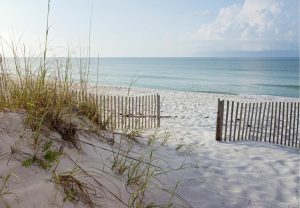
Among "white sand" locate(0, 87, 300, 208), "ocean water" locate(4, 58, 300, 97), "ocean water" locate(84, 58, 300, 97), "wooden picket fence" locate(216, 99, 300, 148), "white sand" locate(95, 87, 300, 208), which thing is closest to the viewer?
"white sand" locate(0, 87, 300, 208)

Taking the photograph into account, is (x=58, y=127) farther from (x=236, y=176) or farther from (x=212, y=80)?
(x=212, y=80)

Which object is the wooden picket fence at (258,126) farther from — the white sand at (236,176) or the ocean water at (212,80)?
the ocean water at (212,80)

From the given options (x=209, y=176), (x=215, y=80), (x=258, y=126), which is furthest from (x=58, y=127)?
(x=215, y=80)

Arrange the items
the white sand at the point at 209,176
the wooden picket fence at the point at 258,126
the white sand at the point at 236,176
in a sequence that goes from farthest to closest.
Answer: the wooden picket fence at the point at 258,126 < the white sand at the point at 236,176 < the white sand at the point at 209,176

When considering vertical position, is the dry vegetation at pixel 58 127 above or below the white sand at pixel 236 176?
above

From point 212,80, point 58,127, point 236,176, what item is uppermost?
point 58,127

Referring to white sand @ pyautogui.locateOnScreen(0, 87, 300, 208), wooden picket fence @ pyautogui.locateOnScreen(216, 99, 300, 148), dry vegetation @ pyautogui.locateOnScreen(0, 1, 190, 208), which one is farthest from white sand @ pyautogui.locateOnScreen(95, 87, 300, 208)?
wooden picket fence @ pyautogui.locateOnScreen(216, 99, 300, 148)

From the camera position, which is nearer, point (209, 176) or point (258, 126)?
point (209, 176)

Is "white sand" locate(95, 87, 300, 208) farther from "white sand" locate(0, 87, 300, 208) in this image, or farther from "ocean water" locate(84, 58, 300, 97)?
"ocean water" locate(84, 58, 300, 97)

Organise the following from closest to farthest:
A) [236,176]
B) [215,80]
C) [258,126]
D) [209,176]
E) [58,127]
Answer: [58,127] → [209,176] → [236,176] → [258,126] → [215,80]

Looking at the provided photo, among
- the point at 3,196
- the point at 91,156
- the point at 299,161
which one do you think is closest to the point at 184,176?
the point at 91,156

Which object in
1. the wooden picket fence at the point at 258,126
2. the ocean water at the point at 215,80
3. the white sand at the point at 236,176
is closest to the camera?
the white sand at the point at 236,176

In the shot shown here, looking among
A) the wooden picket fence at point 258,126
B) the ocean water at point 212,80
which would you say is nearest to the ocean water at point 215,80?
the ocean water at point 212,80

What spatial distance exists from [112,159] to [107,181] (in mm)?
536
